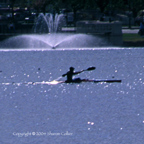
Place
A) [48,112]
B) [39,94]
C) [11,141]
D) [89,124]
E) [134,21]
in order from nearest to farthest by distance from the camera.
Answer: [11,141] < [89,124] < [48,112] < [39,94] < [134,21]

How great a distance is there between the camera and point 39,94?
135 ft

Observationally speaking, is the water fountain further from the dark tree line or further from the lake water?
the lake water

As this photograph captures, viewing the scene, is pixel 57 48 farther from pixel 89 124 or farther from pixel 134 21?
pixel 89 124

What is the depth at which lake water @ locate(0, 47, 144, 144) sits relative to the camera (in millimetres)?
28109

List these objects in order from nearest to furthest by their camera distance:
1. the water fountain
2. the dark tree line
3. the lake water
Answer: the lake water, the water fountain, the dark tree line

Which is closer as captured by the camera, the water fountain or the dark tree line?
the water fountain

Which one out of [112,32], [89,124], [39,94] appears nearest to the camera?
[89,124]

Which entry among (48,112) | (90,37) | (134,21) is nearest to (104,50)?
(90,37)

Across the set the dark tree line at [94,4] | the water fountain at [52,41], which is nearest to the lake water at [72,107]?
the water fountain at [52,41]

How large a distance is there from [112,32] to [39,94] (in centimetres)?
3703

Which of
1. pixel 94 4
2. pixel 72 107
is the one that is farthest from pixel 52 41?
A: pixel 72 107

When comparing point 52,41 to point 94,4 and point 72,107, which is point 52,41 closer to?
point 94,4

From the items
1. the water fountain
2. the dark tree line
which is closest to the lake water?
the water fountain

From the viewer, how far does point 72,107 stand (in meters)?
35.8
